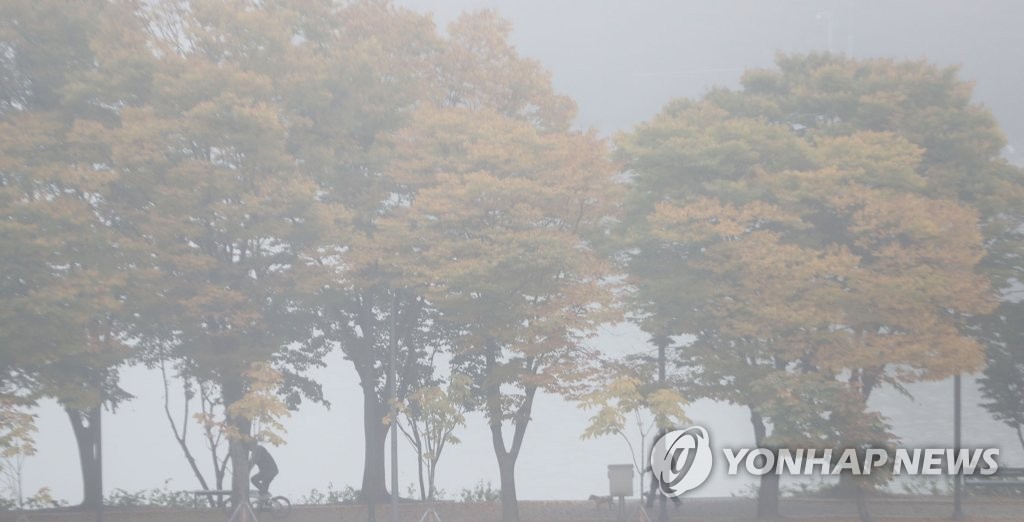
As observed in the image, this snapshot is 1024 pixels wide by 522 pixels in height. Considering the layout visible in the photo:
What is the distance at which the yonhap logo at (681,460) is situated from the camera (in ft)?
71.2

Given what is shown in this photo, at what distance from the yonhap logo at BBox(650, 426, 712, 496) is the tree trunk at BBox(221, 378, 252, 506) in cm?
864

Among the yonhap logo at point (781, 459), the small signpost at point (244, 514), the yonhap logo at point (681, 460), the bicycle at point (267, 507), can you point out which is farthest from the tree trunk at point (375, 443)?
the yonhap logo at point (781, 459)

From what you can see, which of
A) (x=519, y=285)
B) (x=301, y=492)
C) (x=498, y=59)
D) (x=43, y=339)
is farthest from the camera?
(x=301, y=492)

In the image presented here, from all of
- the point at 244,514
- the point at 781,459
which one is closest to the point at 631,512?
the point at 781,459

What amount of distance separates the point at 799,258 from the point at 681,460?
16.8 feet

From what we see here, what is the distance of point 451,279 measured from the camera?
23141 millimetres

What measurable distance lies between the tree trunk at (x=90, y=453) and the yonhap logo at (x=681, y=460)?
12.9 metres

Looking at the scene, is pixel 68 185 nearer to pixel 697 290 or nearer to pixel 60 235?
pixel 60 235

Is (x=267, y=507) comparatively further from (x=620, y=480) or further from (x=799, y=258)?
(x=799, y=258)

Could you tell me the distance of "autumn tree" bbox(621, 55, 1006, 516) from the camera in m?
22.6

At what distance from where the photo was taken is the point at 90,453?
27578 millimetres

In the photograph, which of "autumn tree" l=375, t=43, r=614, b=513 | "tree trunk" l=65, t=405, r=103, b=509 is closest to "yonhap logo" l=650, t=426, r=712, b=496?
"autumn tree" l=375, t=43, r=614, b=513

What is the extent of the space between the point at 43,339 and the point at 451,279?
29.1 feet

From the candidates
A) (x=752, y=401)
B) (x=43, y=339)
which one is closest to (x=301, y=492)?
Result: (x=43, y=339)
